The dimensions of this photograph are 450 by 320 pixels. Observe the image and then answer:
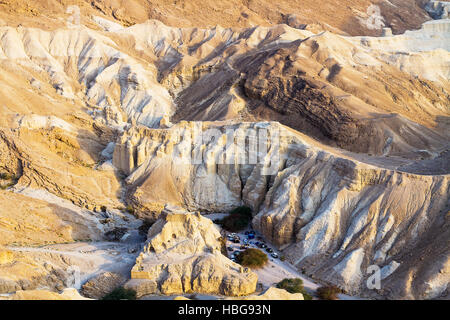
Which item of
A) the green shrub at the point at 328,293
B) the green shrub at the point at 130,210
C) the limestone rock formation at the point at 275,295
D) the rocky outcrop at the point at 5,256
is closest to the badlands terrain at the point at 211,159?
the limestone rock formation at the point at 275,295

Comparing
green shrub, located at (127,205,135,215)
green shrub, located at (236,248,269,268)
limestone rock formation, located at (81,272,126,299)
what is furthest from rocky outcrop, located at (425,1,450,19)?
limestone rock formation, located at (81,272,126,299)

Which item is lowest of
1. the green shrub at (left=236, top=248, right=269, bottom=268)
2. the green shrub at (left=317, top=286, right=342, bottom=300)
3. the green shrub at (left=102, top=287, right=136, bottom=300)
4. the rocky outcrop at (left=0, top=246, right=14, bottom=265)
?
the green shrub at (left=236, top=248, right=269, bottom=268)

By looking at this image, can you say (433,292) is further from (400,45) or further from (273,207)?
(400,45)

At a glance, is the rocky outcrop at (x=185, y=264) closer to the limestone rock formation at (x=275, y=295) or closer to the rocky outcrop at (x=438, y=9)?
the limestone rock formation at (x=275, y=295)

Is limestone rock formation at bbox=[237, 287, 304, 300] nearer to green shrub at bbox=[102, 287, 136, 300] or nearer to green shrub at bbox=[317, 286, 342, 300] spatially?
green shrub at bbox=[317, 286, 342, 300]

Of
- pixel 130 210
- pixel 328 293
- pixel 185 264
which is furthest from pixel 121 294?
pixel 130 210

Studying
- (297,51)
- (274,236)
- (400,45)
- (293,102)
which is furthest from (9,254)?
(400,45)

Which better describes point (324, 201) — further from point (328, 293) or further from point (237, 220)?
point (328, 293)
